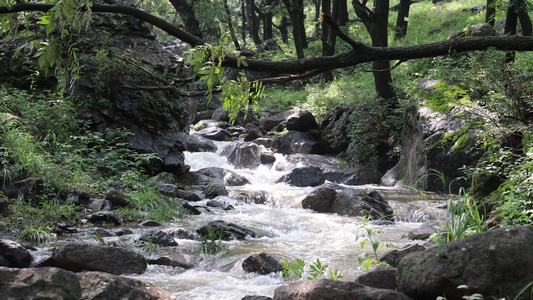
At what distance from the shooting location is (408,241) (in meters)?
6.94

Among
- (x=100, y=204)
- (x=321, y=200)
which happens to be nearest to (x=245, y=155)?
(x=321, y=200)

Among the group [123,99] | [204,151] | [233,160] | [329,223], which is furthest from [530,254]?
[204,151]

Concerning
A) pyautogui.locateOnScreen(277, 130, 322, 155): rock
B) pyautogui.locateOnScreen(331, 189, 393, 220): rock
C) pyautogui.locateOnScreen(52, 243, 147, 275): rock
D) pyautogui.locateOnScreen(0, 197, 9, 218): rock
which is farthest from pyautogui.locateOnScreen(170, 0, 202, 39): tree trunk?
pyautogui.locateOnScreen(52, 243, 147, 275): rock

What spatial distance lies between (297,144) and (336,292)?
42.9 ft

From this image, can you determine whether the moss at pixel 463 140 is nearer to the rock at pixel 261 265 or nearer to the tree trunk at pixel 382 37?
the tree trunk at pixel 382 37

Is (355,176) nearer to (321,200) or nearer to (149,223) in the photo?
(321,200)

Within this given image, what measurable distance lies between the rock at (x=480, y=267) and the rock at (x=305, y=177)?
9644mm

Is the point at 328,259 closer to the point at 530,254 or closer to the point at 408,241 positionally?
the point at 408,241

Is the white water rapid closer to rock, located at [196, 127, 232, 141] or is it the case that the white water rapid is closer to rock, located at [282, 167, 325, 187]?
rock, located at [282, 167, 325, 187]

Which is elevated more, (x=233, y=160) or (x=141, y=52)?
(x=141, y=52)

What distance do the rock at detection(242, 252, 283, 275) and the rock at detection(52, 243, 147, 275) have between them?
1217 millimetres

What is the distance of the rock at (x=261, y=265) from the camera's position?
5.26 metres

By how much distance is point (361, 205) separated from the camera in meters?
9.16

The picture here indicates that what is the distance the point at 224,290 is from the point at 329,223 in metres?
4.04
